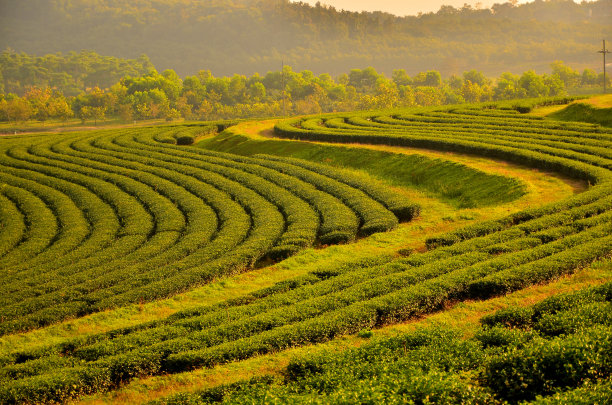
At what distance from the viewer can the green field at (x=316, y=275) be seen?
41.4ft

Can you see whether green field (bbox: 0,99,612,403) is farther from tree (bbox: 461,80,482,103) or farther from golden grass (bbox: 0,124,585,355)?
tree (bbox: 461,80,482,103)

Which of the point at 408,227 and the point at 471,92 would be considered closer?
the point at 408,227

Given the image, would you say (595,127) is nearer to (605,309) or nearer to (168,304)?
(605,309)

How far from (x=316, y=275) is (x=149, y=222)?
13918mm

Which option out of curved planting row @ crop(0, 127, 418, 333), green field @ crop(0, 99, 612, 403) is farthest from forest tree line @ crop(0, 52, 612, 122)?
green field @ crop(0, 99, 612, 403)

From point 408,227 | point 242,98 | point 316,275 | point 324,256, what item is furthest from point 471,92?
point 316,275

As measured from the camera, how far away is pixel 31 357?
53.5ft

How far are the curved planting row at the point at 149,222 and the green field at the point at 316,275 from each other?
0.43 feet

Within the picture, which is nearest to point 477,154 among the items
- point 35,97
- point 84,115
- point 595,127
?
point 595,127

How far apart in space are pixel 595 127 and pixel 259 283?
3971cm

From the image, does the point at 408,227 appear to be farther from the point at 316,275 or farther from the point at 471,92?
the point at 471,92

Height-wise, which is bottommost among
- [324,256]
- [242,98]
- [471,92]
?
[324,256]

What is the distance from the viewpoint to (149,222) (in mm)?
31422

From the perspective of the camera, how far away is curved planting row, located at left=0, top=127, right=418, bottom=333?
22000 millimetres
